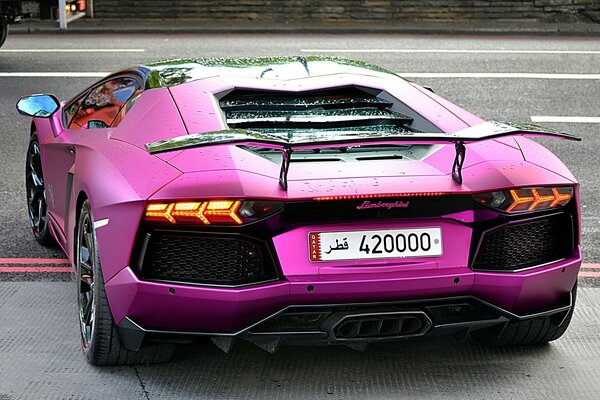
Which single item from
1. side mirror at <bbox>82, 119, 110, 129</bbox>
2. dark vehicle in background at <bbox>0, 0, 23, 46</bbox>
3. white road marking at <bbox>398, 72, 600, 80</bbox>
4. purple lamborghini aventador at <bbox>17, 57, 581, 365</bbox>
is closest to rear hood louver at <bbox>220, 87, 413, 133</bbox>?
purple lamborghini aventador at <bbox>17, 57, 581, 365</bbox>

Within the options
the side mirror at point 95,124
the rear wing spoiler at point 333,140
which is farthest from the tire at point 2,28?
the rear wing spoiler at point 333,140

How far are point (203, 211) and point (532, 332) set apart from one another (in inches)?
63.8

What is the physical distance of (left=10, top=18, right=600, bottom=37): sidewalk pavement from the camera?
19734 mm

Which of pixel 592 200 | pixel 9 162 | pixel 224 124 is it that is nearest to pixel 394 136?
pixel 224 124

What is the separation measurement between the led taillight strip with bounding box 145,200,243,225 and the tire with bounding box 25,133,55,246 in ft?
8.66

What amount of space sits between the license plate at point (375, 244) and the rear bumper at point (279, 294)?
0.07 metres

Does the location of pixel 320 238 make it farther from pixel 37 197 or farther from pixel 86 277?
pixel 37 197

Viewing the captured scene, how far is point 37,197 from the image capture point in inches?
283

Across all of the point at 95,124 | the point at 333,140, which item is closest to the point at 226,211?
the point at 333,140

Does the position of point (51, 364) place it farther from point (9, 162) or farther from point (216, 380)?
point (9, 162)

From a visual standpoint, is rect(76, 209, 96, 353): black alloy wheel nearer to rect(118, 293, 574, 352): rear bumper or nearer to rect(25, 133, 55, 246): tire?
rect(118, 293, 574, 352): rear bumper

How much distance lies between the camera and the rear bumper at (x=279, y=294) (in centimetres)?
445

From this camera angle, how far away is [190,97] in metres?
5.38

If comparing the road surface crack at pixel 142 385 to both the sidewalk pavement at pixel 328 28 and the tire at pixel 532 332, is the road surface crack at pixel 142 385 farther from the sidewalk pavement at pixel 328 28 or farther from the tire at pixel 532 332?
the sidewalk pavement at pixel 328 28
